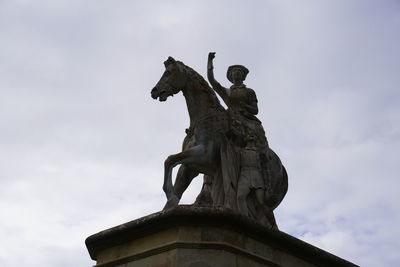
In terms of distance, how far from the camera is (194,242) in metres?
7.14

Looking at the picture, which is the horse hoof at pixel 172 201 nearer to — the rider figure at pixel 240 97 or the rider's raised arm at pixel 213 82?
the rider figure at pixel 240 97

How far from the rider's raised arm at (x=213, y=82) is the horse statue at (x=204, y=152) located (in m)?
0.72

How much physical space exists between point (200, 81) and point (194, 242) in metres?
3.27

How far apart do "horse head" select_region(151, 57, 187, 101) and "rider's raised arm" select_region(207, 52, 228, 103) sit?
923 mm

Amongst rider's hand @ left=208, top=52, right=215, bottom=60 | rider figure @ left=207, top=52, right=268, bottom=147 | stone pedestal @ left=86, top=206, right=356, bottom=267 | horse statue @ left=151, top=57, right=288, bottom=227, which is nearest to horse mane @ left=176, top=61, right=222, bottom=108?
horse statue @ left=151, top=57, right=288, bottom=227

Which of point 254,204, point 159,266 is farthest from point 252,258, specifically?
point 254,204

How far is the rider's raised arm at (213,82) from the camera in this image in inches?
416

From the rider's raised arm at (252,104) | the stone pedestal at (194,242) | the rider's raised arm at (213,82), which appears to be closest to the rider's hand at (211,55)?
the rider's raised arm at (213,82)

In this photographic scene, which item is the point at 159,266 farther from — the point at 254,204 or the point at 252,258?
the point at 254,204

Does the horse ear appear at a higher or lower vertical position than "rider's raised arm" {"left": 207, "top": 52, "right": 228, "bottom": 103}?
lower

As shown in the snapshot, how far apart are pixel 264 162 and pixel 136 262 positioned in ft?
9.83

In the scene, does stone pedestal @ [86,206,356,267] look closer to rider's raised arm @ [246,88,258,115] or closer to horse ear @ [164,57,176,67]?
horse ear @ [164,57,176,67]

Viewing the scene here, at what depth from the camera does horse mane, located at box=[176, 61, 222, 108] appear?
967 cm

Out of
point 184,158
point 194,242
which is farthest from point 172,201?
Answer: point 194,242
